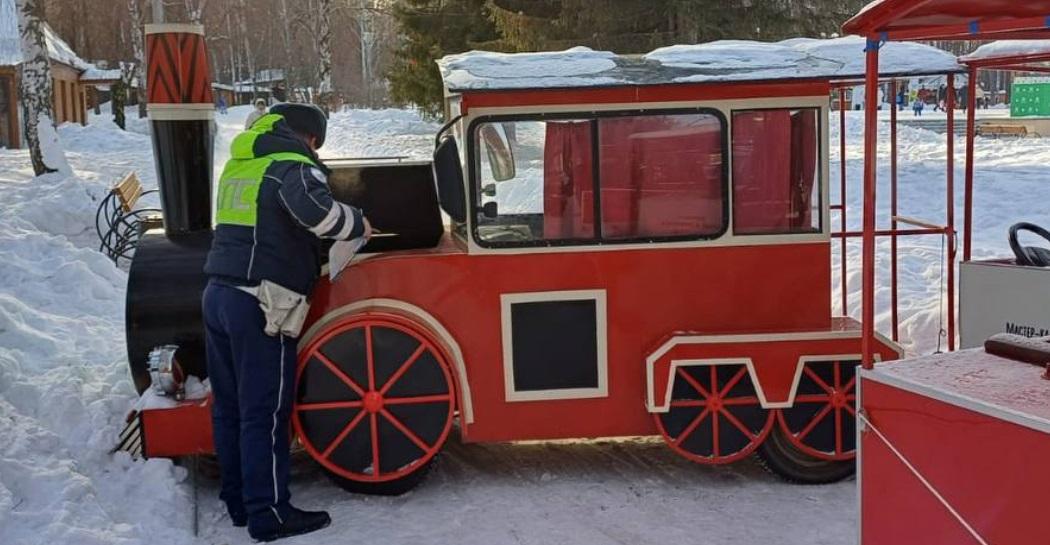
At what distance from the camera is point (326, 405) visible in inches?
195

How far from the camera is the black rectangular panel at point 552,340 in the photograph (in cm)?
500

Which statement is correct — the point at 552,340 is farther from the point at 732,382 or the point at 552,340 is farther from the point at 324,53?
the point at 324,53

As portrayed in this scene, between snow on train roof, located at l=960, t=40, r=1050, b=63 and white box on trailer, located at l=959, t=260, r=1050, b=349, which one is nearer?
white box on trailer, located at l=959, t=260, r=1050, b=349

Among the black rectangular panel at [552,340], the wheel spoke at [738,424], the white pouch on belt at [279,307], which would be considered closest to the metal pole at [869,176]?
the wheel spoke at [738,424]

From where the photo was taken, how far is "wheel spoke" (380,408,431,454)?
4.95 metres

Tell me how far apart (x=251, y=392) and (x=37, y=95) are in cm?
1387

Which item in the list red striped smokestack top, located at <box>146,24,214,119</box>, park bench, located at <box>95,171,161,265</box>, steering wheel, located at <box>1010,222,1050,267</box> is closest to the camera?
red striped smokestack top, located at <box>146,24,214,119</box>

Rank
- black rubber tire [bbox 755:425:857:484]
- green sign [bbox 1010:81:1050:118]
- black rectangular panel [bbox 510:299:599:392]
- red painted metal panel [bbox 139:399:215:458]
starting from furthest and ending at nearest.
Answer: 1. green sign [bbox 1010:81:1050:118]
2. black rubber tire [bbox 755:425:857:484]
3. black rectangular panel [bbox 510:299:599:392]
4. red painted metal panel [bbox 139:399:215:458]

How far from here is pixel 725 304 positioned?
5.05 metres

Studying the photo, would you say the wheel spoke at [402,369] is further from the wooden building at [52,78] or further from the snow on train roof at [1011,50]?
the wooden building at [52,78]

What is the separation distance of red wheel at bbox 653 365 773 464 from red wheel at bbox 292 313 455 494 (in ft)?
3.56

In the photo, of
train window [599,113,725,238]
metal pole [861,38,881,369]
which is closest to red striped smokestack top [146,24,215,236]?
train window [599,113,725,238]

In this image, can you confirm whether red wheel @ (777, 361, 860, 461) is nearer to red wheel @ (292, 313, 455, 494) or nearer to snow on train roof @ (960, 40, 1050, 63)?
red wheel @ (292, 313, 455, 494)

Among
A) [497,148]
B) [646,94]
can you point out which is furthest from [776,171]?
[497,148]
